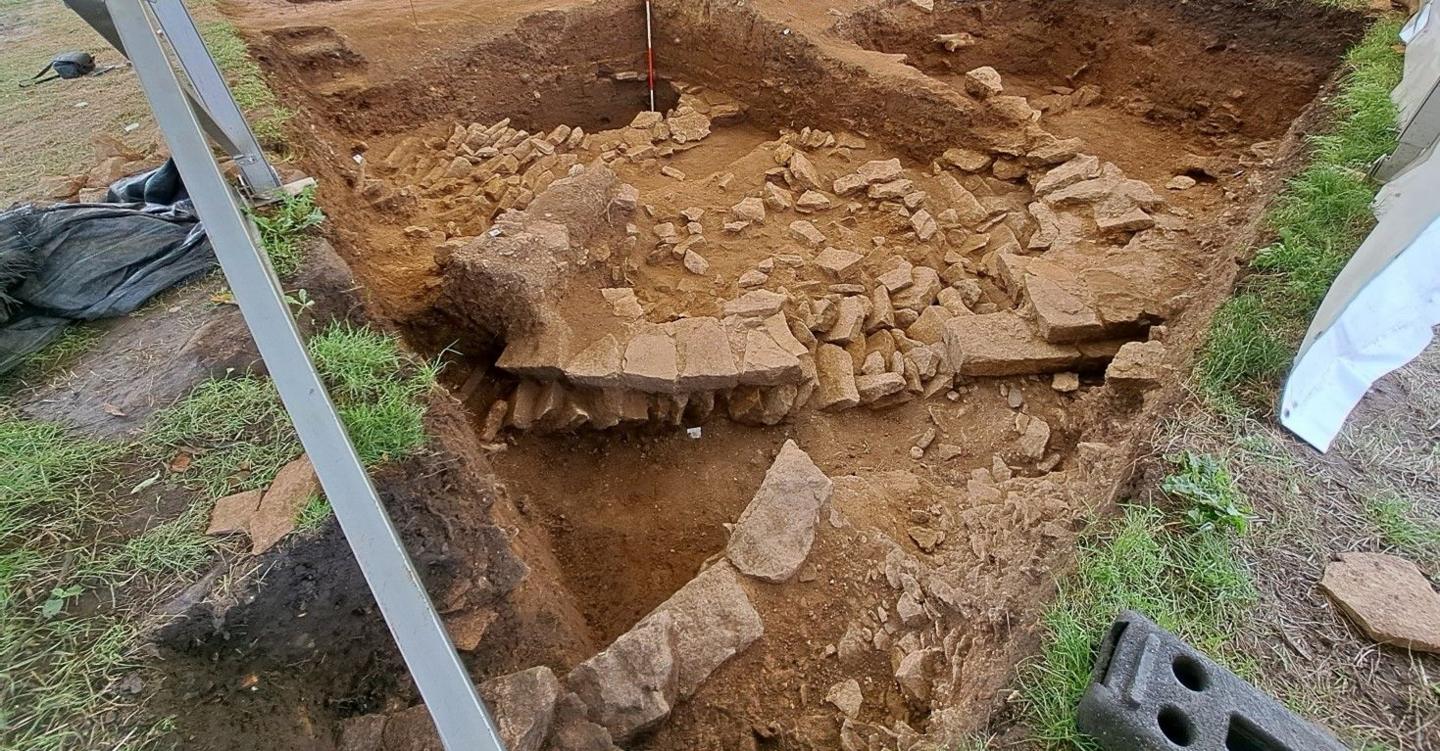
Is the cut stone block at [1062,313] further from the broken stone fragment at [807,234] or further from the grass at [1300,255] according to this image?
the broken stone fragment at [807,234]

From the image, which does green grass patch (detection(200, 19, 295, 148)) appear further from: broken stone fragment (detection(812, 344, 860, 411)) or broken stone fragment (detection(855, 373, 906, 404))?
broken stone fragment (detection(855, 373, 906, 404))

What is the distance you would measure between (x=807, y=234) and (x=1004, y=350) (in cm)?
151

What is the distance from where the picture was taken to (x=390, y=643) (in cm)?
239

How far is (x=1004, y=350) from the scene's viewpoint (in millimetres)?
3801

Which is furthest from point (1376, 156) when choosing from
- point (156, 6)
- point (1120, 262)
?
point (156, 6)

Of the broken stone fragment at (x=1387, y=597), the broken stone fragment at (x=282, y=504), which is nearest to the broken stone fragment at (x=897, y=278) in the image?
the broken stone fragment at (x=1387, y=597)

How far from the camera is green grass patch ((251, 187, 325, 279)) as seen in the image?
303 cm

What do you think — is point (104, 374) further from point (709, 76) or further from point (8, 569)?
point (709, 76)

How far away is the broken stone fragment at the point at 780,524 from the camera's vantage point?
277 centimetres

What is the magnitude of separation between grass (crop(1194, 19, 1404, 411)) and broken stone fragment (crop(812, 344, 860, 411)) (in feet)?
5.20

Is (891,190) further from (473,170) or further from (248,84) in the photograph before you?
(248,84)

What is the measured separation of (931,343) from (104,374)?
383cm

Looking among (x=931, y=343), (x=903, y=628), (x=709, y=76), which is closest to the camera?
(x=903, y=628)

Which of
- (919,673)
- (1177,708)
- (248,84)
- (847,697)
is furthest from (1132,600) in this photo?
(248,84)
